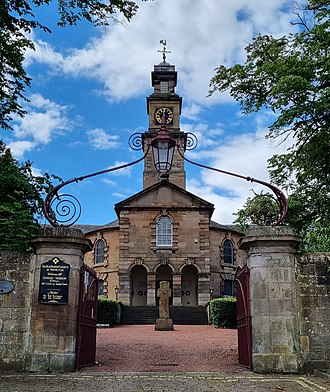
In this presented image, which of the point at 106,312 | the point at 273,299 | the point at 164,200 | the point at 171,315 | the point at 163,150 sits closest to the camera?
the point at 273,299

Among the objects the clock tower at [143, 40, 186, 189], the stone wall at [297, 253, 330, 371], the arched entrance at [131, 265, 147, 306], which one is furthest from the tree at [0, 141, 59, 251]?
the clock tower at [143, 40, 186, 189]

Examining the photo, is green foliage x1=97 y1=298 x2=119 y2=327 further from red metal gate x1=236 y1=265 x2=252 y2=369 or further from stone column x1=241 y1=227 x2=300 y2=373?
stone column x1=241 y1=227 x2=300 y2=373

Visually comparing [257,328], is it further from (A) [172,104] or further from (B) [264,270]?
(A) [172,104]

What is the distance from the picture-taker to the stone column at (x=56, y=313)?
934 cm

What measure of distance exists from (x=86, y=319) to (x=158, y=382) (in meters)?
2.68

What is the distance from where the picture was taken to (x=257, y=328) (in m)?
9.47

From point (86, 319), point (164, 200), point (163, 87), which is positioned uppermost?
point (163, 87)

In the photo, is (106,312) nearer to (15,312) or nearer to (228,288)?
(15,312)

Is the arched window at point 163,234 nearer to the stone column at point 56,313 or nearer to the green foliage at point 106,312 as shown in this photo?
the green foliage at point 106,312

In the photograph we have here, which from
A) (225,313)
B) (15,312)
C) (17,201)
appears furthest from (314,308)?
(225,313)

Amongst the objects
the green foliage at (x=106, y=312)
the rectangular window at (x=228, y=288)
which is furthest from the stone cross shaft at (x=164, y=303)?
the rectangular window at (x=228, y=288)

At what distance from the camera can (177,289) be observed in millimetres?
32812

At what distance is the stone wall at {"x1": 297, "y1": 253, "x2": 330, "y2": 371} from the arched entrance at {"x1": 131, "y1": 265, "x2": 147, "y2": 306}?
83.7ft

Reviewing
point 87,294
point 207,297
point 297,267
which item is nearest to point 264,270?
point 297,267
